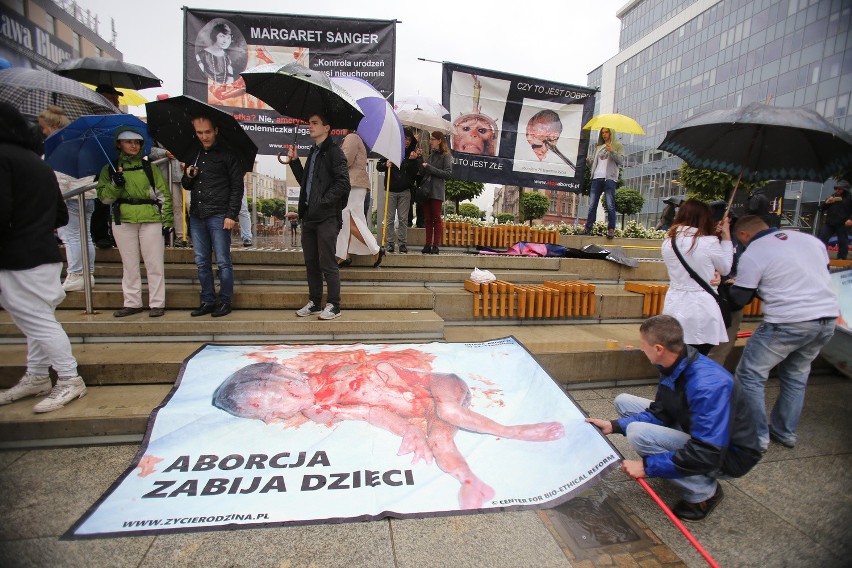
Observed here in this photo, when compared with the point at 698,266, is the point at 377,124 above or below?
above

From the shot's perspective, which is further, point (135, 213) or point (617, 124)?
point (617, 124)

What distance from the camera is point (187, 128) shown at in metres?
4.66

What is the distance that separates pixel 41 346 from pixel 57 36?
53.3ft

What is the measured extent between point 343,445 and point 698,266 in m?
2.98

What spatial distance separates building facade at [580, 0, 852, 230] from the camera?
1455 inches

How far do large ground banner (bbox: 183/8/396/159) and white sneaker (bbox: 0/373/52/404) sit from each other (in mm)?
4472

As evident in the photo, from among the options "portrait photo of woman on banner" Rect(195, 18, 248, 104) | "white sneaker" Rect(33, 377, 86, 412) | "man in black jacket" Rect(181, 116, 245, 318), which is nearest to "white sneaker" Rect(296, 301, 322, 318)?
"man in black jacket" Rect(181, 116, 245, 318)

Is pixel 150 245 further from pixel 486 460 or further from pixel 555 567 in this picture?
pixel 555 567

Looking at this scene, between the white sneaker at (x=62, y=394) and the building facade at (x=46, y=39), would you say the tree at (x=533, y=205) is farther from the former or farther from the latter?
the white sneaker at (x=62, y=394)

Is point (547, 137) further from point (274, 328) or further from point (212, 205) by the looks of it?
point (274, 328)

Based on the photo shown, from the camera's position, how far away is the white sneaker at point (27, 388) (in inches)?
122

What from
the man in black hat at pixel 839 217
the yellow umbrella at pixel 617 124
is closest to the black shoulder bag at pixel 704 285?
the yellow umbrella at pixel 617 124

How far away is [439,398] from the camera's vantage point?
3.31 m

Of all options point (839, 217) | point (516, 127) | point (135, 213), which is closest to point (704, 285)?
point (135, 213)
